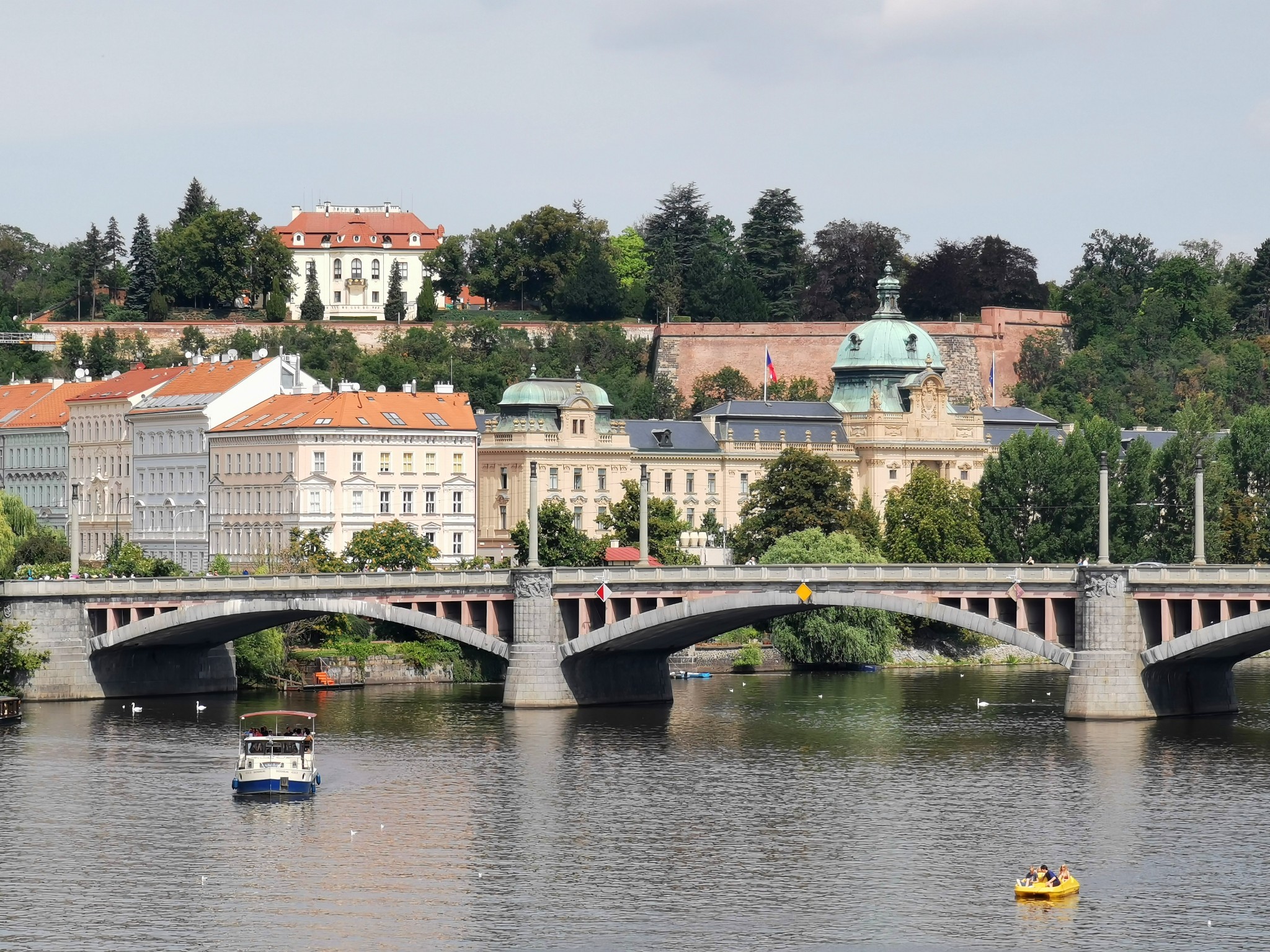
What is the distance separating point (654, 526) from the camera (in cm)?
15212

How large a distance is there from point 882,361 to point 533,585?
77.5 m

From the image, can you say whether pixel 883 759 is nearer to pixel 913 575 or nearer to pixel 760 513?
pixel 913 575

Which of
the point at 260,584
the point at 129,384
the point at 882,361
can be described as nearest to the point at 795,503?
the point at 882,361

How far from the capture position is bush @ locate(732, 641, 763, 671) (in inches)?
5369

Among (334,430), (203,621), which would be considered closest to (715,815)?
(203,621)

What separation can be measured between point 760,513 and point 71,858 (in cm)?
7869

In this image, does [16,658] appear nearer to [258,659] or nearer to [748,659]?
[258,659]

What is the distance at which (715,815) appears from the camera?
8531cm

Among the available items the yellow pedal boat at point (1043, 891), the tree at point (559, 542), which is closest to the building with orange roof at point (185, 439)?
the tree at point (559, 542)

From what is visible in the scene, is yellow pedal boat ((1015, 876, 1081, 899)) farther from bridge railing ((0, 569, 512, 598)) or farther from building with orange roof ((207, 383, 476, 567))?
building with orange roof ((207, 383, 476, 567))

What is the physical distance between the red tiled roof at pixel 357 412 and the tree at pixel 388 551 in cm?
1041

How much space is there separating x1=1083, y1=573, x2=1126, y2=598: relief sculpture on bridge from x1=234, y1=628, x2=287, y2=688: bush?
125 feet

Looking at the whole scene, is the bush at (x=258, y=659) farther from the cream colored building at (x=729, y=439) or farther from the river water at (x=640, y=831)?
the cream colored building at (x=729, y=439)

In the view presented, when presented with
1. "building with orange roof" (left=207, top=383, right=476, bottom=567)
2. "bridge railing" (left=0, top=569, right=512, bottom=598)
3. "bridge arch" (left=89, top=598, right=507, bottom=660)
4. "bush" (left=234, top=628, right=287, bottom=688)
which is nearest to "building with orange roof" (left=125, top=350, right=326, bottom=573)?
"building with orange roof" (left=207, top=383, right=476, bottom=567)
